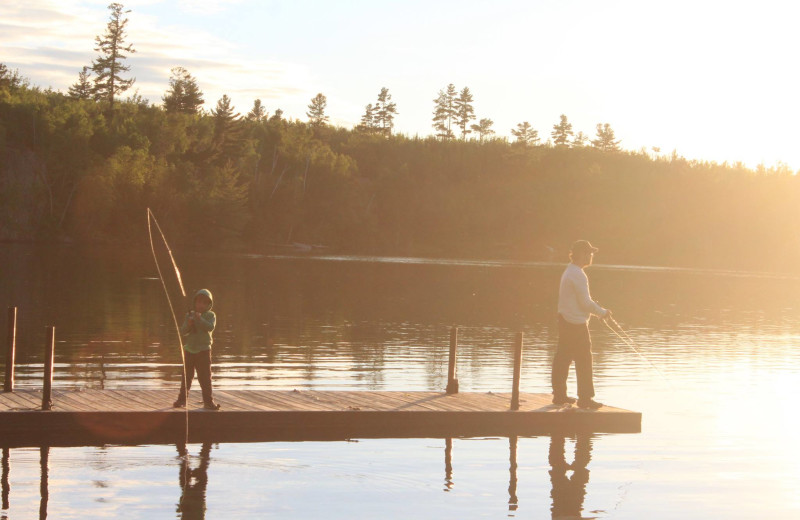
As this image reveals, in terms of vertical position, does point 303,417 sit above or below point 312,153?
below

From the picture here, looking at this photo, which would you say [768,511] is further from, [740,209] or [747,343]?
[740,209]

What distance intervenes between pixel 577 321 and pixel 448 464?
281cm

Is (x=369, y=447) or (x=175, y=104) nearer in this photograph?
(x=369, y=447)

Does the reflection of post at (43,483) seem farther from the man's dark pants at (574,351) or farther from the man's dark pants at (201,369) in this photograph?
the man's dark pants at (574,351)

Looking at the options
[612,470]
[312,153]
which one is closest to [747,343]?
[612,470]

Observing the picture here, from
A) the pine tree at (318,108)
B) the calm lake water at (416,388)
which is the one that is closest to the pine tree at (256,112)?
the pine tree at (318,108)

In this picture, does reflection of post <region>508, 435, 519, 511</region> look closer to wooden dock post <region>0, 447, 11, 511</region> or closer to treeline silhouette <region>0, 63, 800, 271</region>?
wooden dock post <region>0, 447, 11, 511</region>

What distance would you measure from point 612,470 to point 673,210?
13598cm

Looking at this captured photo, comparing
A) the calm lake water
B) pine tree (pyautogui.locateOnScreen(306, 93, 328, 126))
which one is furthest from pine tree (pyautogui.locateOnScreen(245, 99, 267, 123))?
the calm lake water

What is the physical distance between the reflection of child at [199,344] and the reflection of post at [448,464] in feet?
9.94

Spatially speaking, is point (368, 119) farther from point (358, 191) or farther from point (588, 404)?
point (588, 404)

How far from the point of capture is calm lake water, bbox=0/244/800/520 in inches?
442

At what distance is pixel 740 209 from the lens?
14725cm

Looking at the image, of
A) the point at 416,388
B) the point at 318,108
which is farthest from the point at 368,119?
the point at 416,388
